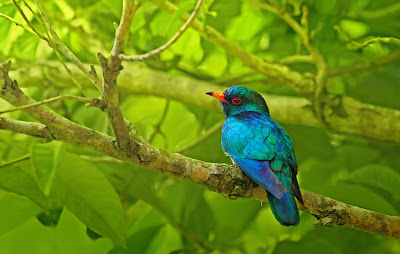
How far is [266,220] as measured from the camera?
1766mm

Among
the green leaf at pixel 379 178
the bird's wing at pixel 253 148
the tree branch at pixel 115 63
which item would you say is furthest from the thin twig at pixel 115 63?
the green leaf at pixel 379 178

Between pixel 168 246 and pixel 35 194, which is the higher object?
pixel 35 194

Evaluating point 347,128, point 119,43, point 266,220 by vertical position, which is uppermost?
point 119,43

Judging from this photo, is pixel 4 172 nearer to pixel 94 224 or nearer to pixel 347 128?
pixel 94 224

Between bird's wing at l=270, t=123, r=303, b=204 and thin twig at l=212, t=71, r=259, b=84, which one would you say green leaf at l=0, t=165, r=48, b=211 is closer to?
bird's wing at l=270, t=123, r=303, b=204

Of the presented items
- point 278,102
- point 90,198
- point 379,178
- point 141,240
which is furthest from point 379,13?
point 90,198

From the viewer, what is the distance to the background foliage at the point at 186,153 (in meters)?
1.26

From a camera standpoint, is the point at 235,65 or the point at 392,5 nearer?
the point at 392,5

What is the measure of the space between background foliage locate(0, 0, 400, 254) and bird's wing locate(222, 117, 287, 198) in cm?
25

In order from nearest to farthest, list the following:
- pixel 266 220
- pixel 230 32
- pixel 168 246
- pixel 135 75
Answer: pixel 168 246 < pixel 266 220 < pixel 135 75 < pixel 230 32

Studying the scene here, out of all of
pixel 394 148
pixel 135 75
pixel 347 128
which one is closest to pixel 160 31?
pixel 135 75

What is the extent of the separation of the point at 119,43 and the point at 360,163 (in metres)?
1.29

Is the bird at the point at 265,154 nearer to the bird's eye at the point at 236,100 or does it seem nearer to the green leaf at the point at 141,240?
the bird's eye at the point at 236,100

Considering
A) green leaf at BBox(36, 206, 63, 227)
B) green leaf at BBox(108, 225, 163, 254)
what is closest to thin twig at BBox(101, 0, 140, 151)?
green leaf at BBox(36, 206, 63, 227)
